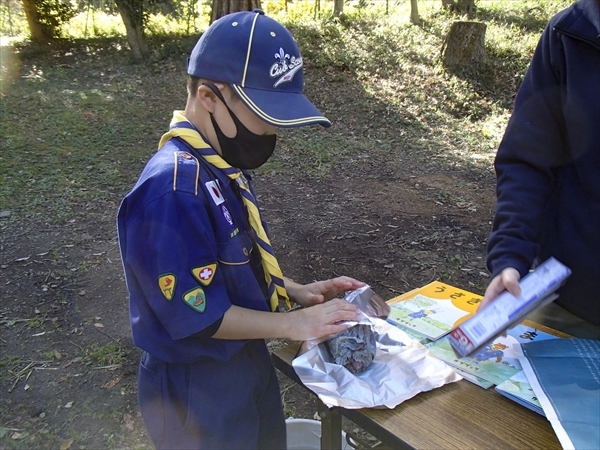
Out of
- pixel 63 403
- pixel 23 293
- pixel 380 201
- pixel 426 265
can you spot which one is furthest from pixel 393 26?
pixel 63 403

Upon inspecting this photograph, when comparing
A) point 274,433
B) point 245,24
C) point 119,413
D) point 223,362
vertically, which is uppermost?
point 245,24

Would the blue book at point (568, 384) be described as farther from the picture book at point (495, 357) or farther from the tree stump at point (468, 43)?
the tree stump at point (468, 43)

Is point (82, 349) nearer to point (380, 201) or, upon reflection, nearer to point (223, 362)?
point (223, 362)

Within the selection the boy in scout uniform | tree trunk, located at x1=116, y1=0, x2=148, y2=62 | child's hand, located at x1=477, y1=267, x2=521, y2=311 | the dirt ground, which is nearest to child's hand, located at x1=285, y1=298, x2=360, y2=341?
the boy in scout uniform

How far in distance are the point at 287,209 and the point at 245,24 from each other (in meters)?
3.90

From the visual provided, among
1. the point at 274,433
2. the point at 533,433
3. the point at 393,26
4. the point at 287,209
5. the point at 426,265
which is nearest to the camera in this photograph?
the point at 533,433

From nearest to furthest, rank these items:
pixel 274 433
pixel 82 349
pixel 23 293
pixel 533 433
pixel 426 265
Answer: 1. pixel 533 433
2. pixel 274 433
3. pixel 82 349
4. pixel 23 293
5. pixel 426 265

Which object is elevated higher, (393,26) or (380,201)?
(393,26)

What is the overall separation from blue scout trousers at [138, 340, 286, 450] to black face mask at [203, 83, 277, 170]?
1.91 ft

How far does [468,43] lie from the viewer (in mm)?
9336

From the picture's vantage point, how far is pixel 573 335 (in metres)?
1.59

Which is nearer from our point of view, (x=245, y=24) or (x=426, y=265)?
(x=245, y=24)

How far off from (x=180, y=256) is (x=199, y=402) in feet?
1.61

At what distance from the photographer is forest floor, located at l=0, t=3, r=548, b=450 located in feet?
9.87
